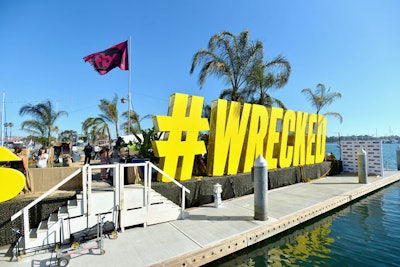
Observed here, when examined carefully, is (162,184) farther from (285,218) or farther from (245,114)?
(245,114)

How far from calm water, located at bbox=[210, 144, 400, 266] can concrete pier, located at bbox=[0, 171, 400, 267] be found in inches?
11.7

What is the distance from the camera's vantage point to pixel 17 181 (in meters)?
5.74

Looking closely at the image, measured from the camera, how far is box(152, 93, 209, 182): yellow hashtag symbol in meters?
8.95

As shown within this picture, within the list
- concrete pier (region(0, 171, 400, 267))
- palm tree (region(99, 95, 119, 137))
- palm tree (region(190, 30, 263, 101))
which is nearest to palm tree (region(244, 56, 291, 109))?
palm tree (region(190, 30, 263, 101))

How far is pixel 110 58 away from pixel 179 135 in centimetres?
760

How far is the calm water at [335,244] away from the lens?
19.5ft

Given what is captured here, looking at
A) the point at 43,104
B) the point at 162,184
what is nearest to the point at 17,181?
the point at 162,184

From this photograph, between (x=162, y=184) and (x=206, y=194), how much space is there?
2.19 metres

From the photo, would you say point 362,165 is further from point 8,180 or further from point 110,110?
point 110,110

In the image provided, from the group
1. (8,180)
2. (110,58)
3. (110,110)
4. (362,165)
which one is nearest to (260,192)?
(8,180)

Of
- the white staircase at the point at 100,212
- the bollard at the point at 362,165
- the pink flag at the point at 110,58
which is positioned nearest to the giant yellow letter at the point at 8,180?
the white staircase at the point at 100,212

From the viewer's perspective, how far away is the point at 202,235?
6320 millimetres

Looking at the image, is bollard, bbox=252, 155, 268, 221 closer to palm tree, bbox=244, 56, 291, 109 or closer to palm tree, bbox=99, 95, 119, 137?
palm tree, bbox=244, 56, 291, 109

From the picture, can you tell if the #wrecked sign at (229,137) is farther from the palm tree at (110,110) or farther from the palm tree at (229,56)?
the palm tree at (110,110)
